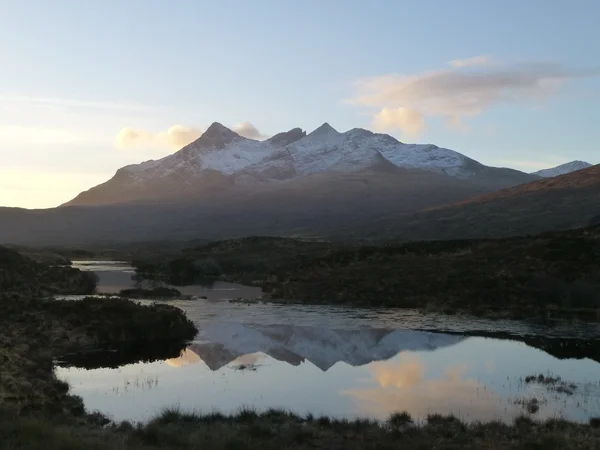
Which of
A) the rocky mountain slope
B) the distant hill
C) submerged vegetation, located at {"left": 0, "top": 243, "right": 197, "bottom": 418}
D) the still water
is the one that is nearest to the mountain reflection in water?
the still water

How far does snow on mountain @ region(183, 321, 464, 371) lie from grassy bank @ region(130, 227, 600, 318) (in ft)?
40.3

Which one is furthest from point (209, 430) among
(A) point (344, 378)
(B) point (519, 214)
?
(B) point (519, 214)

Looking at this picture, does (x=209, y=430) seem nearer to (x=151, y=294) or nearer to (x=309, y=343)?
(x=309, y=343)

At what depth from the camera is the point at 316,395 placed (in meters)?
22.3

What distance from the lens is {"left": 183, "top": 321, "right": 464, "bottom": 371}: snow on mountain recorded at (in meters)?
29.5

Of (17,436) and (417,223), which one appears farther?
(417,223)

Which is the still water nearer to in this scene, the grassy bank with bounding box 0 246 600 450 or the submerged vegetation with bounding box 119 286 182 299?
the grassy bank with bounding box 0 246 600 450

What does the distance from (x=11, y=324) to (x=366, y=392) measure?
63.4 feet

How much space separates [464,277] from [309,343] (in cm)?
2436

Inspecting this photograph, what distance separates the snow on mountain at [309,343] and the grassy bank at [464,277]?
12.3m

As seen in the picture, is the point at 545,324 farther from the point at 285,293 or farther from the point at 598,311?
the point at 285,293

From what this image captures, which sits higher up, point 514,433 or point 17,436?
point 17,436

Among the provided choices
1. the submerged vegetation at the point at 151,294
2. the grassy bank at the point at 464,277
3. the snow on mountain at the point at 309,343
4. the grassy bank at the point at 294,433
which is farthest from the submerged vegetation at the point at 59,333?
the grassy bank at the point at 464,277

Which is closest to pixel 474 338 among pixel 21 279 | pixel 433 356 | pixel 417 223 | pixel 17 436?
pixel 433 356
